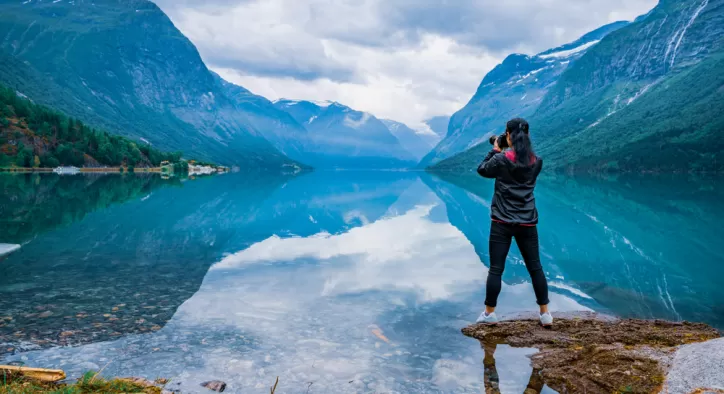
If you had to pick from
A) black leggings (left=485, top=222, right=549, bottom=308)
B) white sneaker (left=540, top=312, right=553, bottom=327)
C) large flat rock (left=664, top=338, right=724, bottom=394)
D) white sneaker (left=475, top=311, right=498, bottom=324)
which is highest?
black leggings (left=485, top=222, right=549, bottom=308)

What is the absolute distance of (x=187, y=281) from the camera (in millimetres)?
14859

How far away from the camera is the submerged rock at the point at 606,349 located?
23.4 feet

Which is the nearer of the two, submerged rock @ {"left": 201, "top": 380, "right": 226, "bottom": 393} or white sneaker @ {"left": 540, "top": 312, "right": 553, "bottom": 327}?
submerged rock @ {"left": 201, "top": 380, "right": 226, "bottom": 393}

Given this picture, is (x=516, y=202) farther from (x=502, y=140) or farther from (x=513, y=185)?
(x=502, y=140)

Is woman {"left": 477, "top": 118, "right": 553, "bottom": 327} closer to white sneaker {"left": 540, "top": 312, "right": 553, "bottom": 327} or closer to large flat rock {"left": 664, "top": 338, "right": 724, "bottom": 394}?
white sneaker {"left": 540, "top": 312, "right": 553, "bottom": 327}

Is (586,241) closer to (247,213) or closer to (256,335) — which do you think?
(256,335)

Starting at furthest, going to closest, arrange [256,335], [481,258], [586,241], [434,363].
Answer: [586,241]
[481,258]
[256,335]
[434,363]

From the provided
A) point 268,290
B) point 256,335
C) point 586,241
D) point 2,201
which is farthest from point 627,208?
point 2,201

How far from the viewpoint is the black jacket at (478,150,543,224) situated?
970 cm

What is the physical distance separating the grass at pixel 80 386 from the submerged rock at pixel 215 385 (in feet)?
2.26

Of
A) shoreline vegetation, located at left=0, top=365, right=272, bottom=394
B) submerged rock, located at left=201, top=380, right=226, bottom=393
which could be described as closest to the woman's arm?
shoreline vegetation, located at left=0, top=365, right=272, bottom=394

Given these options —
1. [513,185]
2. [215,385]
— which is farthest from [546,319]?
[215,385]

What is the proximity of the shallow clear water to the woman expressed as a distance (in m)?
1.70

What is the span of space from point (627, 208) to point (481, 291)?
38.3 m
